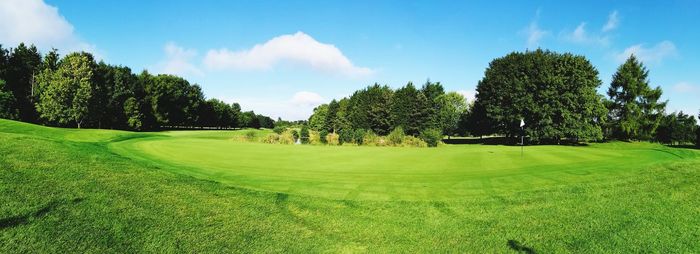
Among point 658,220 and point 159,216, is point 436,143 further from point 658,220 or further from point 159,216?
point 159,216

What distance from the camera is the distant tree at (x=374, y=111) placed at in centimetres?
6831

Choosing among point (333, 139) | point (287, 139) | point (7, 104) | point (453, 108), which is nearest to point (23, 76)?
point (7, 104)

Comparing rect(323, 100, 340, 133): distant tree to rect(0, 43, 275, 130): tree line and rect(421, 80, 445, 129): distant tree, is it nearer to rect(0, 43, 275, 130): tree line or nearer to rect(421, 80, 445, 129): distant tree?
rect(421, 80, 445, 129): distant tree

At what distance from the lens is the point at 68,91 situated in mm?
51125

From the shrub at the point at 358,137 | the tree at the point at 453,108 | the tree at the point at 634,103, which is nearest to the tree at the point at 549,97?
the tree at the point at 634,103

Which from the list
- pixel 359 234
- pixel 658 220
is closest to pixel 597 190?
pixel 658 220

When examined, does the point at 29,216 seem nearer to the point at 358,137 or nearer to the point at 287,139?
the point at 287,139

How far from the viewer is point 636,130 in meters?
52.9

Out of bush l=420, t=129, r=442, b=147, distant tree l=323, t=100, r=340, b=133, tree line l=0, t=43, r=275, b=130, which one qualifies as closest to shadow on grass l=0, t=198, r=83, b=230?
bush l=420, t=129, r=442, b=147

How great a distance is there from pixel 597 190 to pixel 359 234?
7.45 metres

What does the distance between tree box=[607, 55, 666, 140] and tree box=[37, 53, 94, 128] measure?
76491mm

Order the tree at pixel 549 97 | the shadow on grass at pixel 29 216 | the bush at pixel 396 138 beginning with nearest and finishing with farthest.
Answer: the shadow on grass at pixel 29 216, the bush at pixel 396 138, the tree at pixel 549 97

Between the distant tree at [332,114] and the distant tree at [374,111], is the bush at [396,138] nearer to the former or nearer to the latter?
the distant tree at [374,111]

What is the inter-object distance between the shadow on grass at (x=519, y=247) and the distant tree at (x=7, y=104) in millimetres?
64742
